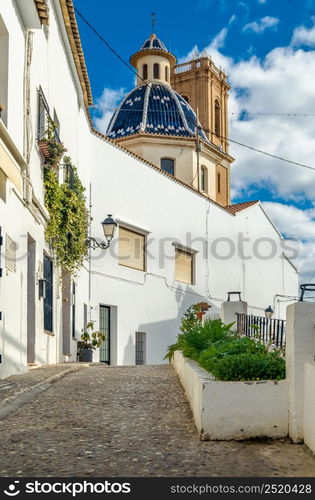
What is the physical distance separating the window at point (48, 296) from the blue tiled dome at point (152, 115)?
55.2ft

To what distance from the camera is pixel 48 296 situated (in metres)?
12.6

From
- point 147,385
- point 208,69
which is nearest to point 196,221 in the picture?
point 147,385

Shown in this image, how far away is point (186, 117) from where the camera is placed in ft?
101

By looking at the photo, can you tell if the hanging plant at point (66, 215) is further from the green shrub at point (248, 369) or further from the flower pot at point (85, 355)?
the green shrub at point (248, 369)

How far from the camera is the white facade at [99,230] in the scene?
9.35 meters

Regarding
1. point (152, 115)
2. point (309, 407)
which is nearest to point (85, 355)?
point (309, 407)

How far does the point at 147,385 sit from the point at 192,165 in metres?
21.5

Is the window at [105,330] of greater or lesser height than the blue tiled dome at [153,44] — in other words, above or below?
below

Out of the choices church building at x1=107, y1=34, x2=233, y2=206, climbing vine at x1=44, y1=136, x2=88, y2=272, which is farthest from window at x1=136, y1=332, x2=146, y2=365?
church building at x1=107, y1=34, x2=233, y2=206

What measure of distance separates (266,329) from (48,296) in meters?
6.32

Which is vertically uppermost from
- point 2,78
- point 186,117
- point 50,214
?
point 186,117

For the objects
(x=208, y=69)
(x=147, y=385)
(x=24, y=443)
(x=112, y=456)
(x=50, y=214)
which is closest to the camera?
(x=112, y=456)

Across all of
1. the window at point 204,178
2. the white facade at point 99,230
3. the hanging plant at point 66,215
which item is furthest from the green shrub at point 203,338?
the window at point 204,178
